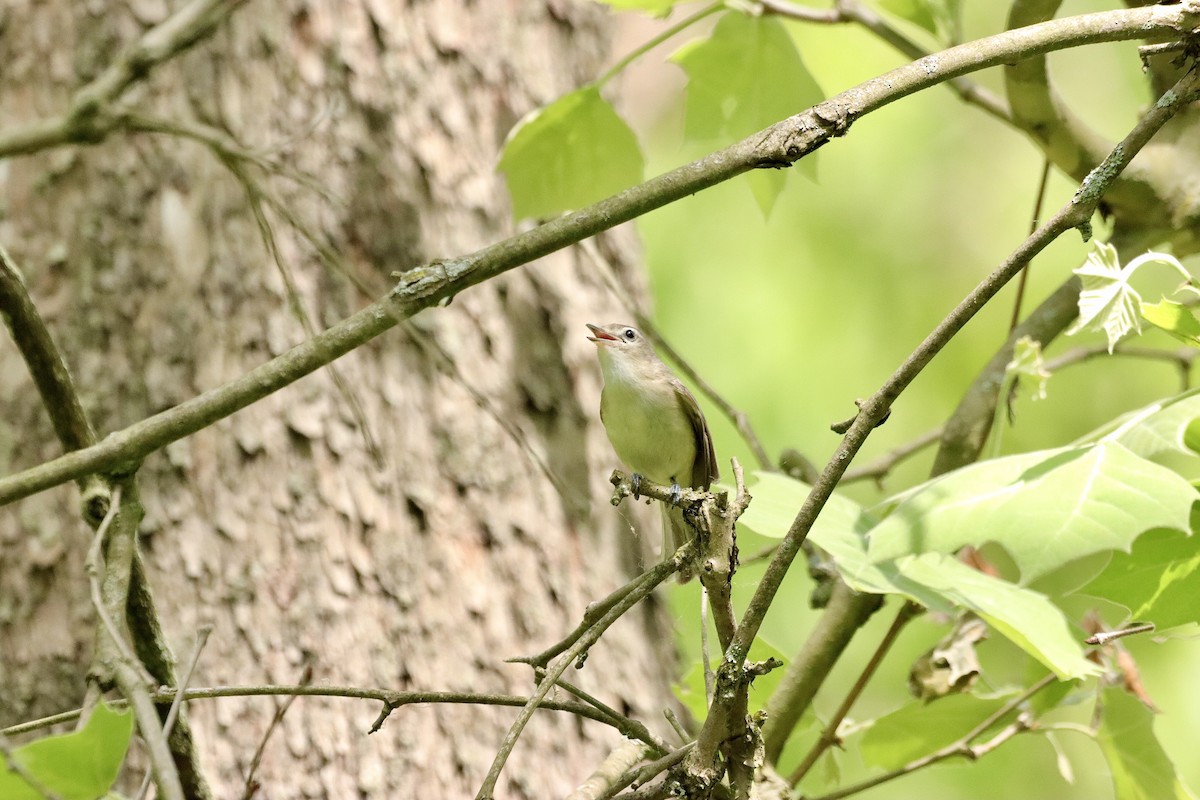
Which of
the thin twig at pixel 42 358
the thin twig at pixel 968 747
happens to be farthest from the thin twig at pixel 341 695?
the thin twig at pixel 968 747

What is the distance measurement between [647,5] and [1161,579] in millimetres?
1411

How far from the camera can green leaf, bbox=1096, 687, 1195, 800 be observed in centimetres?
198

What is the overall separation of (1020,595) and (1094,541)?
0.28 meters

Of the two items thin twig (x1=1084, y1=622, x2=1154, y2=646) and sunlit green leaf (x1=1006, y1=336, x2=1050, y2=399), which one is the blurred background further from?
thin twig (x1=1084, y1=622, x2=1154, y2=646)

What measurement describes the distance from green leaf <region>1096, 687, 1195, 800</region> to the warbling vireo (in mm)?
1080

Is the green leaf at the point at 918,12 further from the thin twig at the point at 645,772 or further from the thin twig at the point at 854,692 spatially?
the thin twig at the point at 645,772

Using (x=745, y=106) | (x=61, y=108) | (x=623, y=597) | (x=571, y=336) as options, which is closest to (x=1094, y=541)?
(x=623, y=597)

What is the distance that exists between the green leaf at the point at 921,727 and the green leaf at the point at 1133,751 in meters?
0.19

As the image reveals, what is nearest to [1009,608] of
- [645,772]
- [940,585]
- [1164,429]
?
[940,585]

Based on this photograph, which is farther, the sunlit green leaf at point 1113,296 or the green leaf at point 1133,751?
the green leaf at point 1133,751

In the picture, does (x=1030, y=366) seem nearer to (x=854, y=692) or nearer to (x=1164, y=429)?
(x=1164, y=429)

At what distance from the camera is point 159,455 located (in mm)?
2535

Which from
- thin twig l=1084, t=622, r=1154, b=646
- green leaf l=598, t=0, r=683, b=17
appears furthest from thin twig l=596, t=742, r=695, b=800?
green leaf l=598, t=0, r=683, b=17

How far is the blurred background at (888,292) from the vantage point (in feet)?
16.8
